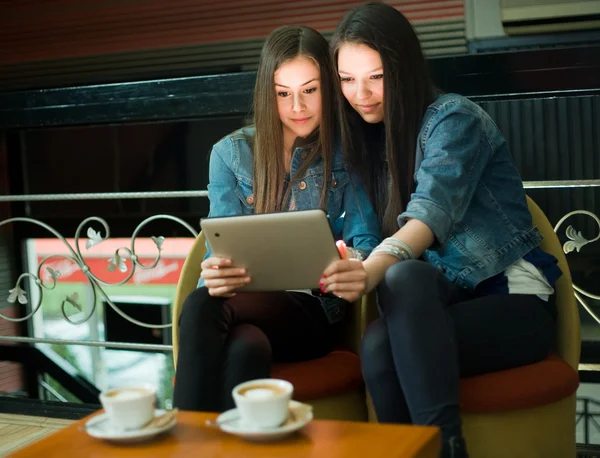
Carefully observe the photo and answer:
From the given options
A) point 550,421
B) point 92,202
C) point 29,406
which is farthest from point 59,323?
point 550,421

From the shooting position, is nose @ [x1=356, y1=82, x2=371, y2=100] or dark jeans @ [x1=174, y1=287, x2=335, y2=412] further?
nose @ [x1=356, y1=82, x2=371, y2=100]

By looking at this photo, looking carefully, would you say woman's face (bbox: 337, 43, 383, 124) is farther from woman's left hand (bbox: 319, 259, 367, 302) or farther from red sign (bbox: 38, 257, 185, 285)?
red sign (bbox: 38, 257, 185, 285)

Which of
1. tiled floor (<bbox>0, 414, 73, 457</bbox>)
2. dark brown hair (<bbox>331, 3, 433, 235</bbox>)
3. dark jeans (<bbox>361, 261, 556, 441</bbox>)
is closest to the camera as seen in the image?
dark jeans (<bbox>361, 261, 556, 441</bbox>)

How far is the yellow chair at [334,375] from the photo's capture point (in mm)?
1574

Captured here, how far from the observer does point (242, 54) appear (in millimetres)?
4883

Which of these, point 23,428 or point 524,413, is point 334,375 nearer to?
point 524,413

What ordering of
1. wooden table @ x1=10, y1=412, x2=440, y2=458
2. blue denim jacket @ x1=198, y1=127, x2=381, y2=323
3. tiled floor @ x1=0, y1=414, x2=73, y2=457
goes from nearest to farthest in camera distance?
wooden table @ x1=10, y1=412, x2=440, y2=458 → blue denim jacket @ x1=198, y1=127, x2=381, y2=323 → tiled floor @ x1=0, y1=414, x2=73, y2=457

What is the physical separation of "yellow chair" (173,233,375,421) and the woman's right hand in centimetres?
18

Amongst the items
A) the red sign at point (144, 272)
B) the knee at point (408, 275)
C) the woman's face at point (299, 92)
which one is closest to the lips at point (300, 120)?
the woman's face at point (299, 92)

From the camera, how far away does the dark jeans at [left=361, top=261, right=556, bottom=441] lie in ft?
4.35

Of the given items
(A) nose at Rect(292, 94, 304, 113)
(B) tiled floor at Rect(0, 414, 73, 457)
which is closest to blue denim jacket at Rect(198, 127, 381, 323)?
(A) nose at Rect(292, 94, 304, 113)

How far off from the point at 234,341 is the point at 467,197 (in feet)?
1.79

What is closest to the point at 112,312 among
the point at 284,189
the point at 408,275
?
the point at 284,189

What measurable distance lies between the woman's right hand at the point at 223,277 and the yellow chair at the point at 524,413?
1.55 feet
